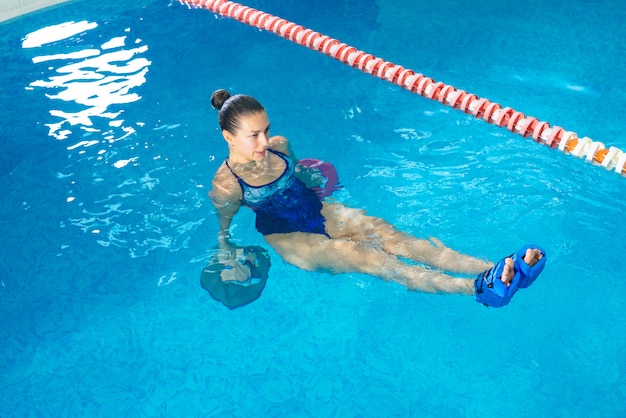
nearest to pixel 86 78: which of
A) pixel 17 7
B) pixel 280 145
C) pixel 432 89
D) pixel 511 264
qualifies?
pixel 17 7

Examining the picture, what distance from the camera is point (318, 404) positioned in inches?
122

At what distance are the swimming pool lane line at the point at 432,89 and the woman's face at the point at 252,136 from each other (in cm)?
164

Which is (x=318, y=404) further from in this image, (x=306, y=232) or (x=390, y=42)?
(x=390, y=42)

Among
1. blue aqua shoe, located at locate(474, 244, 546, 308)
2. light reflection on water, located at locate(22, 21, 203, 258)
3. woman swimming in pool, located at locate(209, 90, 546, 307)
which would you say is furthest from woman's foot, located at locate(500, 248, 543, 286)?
light reflection on water, located at locate(22, 21, 203, 258)

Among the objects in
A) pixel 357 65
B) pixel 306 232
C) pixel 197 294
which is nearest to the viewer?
pixel 306 232

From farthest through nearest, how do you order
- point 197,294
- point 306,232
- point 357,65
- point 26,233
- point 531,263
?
point 357,65
point 26,233
point 197,294
point 306,232
point 531,263

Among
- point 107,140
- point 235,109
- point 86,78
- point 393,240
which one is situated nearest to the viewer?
point 235,109

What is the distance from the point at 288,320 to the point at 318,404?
1.74 ft

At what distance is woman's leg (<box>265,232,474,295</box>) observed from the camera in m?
3.02

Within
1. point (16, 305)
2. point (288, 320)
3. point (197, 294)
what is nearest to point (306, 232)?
point (288, 320)

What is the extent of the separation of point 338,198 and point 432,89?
3.60ft

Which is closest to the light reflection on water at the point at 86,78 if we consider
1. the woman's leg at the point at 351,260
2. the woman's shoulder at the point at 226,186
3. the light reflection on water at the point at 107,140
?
the light reflection on water at the point at 107,140

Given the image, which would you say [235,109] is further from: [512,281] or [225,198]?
[512,281]

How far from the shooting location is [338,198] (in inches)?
157
